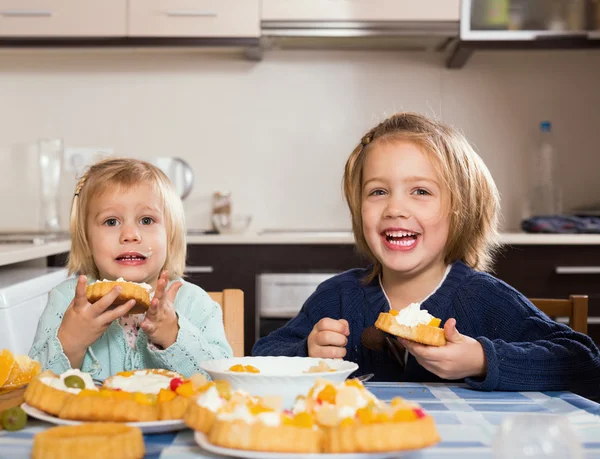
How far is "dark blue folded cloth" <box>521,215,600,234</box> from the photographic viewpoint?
2.70 meters

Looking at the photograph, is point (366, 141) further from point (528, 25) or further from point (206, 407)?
point (528, 25)

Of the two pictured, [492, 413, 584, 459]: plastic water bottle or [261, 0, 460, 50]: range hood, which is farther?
[261, 0, 460, 50]: range hood

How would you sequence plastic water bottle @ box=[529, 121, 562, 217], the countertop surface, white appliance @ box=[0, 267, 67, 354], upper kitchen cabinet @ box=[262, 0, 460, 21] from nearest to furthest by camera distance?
white appliance @ box=[0, 267, 67, 354] < the countertop surface < upper kitchen cabinet @ box=[262, 0, 460, 21] < plastic water bottle @ box=[529, 121, 562, 217]

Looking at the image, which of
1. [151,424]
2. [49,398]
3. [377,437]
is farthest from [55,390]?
[377,437]

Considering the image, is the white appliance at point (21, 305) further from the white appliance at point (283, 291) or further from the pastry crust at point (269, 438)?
the pastry crust at point (269, 438)

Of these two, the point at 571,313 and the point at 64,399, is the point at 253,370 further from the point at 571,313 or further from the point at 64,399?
the point at 571,313

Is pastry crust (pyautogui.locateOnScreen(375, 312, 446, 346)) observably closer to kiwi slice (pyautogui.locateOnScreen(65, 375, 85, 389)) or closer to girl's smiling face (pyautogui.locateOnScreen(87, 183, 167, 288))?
kiwi slice (pyautogui.locateOnScreen(65, 375, 85, 389))

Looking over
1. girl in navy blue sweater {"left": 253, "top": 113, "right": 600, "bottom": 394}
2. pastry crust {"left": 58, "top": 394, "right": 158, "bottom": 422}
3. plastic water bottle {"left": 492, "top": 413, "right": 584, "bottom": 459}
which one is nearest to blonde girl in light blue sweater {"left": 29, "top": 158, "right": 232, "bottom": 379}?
girl in navy blue sweater {"left": 253, "top": 113, "right": 600, "bottom": 394}

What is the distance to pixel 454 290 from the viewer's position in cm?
140

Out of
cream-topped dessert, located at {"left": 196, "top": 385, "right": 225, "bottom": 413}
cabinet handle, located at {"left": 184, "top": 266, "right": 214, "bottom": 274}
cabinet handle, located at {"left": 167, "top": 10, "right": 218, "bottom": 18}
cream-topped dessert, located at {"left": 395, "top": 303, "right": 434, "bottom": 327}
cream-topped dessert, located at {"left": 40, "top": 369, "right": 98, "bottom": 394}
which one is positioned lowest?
cabinet handle, located at {"left": 184, "top": 266, "right": 214, "bottom": 274}

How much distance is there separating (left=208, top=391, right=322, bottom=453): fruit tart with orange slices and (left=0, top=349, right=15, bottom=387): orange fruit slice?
1.40 ft

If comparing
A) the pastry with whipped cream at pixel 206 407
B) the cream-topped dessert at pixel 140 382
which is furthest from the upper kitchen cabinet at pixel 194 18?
the pastry with whipped cream at pixel 206 407

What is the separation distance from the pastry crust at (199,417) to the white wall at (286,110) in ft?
8.35

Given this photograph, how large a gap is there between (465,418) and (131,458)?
1.27 feet
